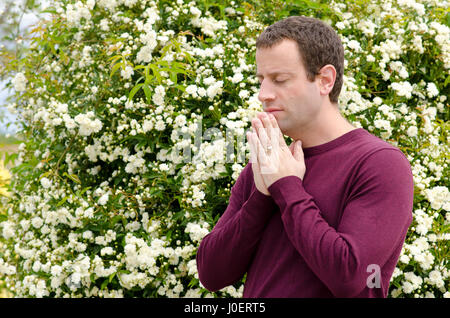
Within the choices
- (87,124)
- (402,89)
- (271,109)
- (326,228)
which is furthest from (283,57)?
(87,124)

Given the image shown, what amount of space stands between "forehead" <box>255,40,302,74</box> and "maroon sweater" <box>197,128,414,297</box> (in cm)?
27

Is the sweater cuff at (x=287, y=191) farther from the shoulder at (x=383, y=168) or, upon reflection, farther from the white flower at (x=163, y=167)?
the white flower at (x=163, y=167)

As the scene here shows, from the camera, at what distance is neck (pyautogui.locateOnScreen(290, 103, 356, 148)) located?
5.59 ft

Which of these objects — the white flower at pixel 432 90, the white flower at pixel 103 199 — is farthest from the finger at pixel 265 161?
the white flower at pixel 432 90

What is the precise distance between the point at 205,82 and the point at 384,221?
1938 mm

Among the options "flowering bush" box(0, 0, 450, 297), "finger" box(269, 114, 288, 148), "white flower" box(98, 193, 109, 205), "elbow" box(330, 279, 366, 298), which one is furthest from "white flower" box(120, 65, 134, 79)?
"elbow" box(330, 279, 366, 298)

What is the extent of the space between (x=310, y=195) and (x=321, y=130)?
252mm

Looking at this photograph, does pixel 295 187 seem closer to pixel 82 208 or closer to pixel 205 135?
pixel 205 135

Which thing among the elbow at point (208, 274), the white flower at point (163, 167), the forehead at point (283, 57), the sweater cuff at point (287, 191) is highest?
the forehead at point (283, 57)

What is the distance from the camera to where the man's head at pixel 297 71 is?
1.64 m

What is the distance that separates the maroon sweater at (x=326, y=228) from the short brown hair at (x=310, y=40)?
0.24 m

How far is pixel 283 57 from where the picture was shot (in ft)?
5.36

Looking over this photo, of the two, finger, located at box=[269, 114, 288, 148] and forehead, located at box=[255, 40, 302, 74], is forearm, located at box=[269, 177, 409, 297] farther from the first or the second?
forehead, located at box=[255, 40, 302, 74]

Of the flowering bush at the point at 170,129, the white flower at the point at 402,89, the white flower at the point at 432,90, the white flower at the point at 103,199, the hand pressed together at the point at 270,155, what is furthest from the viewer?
the white flower at the point at 432,90
